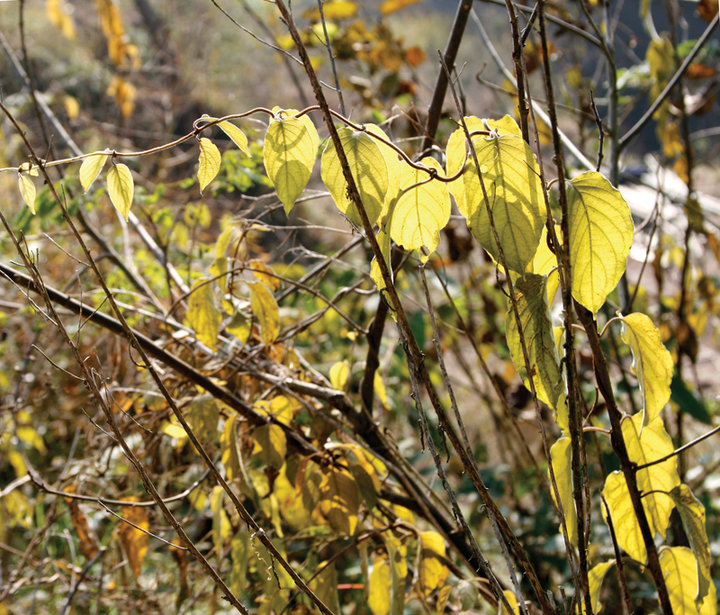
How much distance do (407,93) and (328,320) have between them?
585 mm

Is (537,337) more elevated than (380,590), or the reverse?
(537,337)

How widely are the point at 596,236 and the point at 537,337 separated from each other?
0.08 m

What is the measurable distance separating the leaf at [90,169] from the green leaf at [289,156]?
133 millimetres

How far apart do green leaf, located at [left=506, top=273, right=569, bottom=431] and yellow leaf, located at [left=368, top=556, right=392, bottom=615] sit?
0.37 metres

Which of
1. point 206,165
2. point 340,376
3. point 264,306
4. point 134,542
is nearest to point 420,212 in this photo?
point 206,165

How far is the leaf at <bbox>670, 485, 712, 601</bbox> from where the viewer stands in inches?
21.0

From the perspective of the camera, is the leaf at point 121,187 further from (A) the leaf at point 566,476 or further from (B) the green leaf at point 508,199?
(A) the leaf at point 566,476

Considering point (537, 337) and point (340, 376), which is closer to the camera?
point (537, 337)

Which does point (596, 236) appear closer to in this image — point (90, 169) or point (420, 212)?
point (420, 212)

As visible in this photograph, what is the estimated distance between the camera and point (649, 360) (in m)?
0.50

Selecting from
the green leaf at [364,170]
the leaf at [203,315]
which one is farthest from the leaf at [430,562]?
the green leaf at [364,170]

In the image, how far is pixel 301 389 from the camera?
77cm

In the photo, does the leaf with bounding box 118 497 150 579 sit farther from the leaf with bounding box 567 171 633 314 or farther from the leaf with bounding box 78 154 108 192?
the leaf with bounding box 567 171 633 314

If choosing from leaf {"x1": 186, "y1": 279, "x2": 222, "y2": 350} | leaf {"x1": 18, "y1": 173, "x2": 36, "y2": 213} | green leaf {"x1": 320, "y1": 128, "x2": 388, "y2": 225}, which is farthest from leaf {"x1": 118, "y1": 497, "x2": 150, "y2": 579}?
green leaf {"x1": 320, "y1": 128, "x2": 388, "y2": 225}
